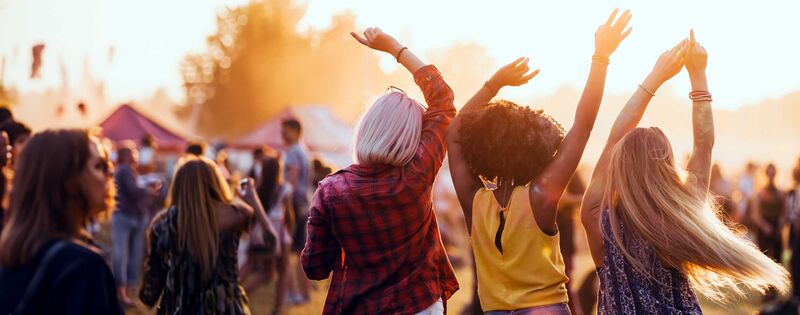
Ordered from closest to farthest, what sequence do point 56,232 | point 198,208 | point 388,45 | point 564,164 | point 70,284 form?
1. point 70,284
2. point 56,232
3. point 564,164
4. point 388,45
5. point 198,208

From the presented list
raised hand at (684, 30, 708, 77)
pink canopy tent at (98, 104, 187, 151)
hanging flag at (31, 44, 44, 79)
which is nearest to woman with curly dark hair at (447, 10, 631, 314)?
raised hand at (684, 30, 708, 77)

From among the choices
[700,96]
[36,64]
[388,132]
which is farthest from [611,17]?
[36,64]

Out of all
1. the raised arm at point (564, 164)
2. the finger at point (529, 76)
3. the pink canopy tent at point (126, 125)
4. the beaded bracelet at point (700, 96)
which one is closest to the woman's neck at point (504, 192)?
the raised arm at point (564, 164)

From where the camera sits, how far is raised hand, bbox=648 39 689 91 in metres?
4.33

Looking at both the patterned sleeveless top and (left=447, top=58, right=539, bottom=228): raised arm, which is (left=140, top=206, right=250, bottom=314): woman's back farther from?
the patterned sleeveless top

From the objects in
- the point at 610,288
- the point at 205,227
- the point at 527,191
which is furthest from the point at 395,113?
the point at 205,227

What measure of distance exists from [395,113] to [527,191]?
663mm

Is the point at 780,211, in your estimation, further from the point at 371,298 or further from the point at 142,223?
the point at 371,298

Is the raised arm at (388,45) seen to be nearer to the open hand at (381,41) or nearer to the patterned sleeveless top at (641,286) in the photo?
the open hand at (381,41)

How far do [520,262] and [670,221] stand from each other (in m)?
0.70

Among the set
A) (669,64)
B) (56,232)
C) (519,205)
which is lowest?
(56,232)

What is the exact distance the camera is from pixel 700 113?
14.2ft

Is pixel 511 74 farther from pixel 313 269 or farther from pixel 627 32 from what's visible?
pixel 313 269

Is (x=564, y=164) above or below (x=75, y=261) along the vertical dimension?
above
